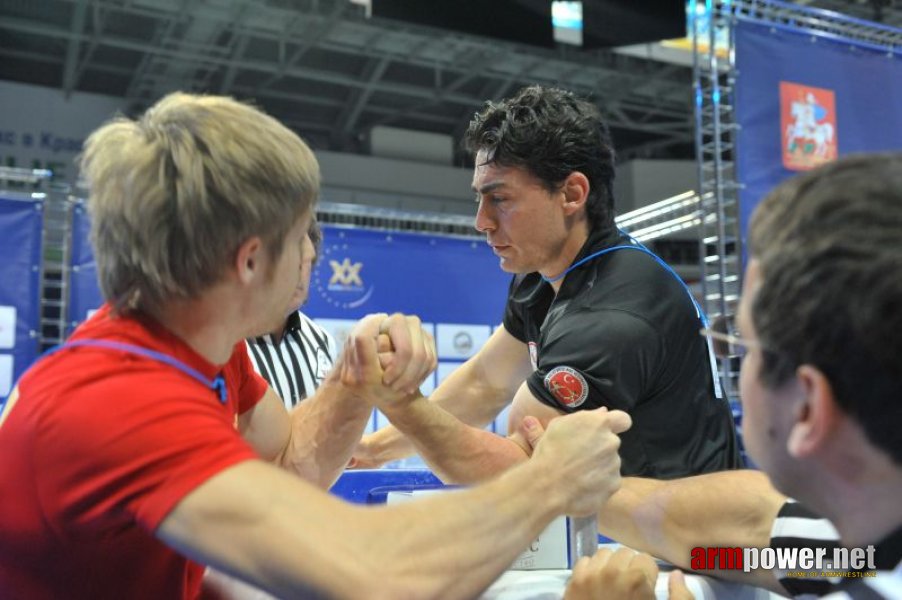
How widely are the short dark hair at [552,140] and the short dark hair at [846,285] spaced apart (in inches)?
59.3

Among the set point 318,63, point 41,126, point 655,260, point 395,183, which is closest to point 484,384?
point 655,260

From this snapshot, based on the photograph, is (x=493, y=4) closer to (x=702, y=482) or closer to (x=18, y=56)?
(x=702, y=482)

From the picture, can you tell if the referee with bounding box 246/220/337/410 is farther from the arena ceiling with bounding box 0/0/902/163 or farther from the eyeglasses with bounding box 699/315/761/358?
the arena ceiling with bounding box 0/0/902/163

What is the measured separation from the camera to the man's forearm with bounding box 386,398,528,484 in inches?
65.1

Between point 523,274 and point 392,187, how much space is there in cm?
1092

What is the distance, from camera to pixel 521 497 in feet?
3.55

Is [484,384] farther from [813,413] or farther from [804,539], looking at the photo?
[813,413]

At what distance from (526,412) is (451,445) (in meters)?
0.32

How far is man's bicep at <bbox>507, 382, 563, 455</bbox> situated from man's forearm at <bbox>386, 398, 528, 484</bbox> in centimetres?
8

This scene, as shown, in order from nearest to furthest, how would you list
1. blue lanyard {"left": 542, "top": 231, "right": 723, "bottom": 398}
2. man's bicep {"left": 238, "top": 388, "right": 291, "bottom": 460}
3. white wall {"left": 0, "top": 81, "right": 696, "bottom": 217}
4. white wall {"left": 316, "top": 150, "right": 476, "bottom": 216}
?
1. man's bicep {"left": 238, "top": 388, "right": 291, "bottom": 460}
2. blue lanyard {"left": 542, "top": 231, "right": 723, "bottom": 398}
3. white wall {"left": 0, "top": 81, "right": 696, "bottom": 217}
4. white wall {"left": 316, "top": 150, "right": 476, "bottom": 216}

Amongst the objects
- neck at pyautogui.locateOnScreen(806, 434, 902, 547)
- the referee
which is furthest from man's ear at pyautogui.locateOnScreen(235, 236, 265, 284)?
the referee

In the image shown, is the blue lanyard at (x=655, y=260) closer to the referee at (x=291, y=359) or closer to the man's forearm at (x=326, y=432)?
the man's forearm at (x=326, y=432)

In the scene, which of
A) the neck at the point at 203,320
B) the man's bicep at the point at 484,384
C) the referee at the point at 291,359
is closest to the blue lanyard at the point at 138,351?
the neck at the point at 203,320

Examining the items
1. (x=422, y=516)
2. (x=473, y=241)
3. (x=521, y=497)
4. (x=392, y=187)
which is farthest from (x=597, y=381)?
(x=392, y=187)
